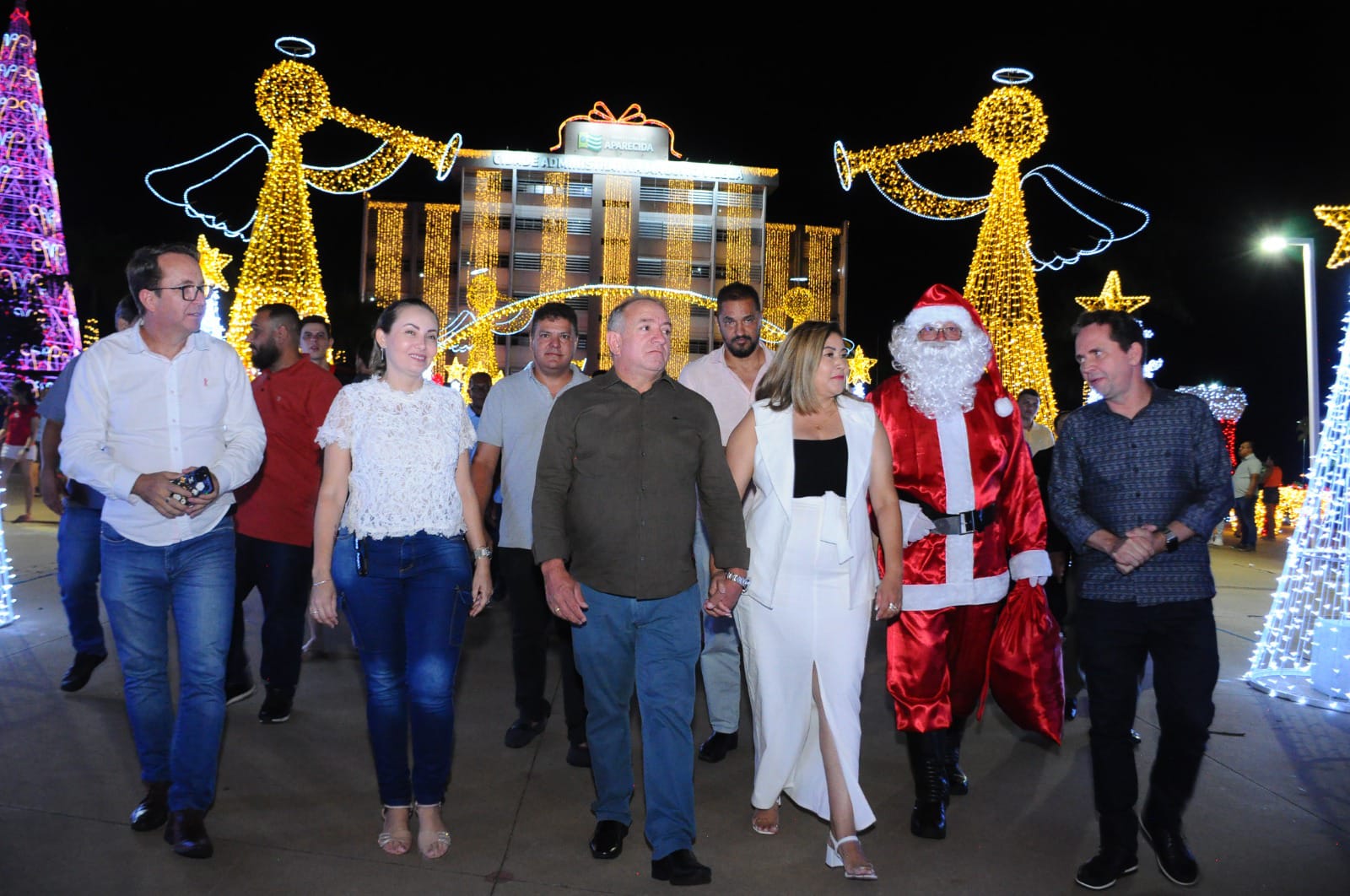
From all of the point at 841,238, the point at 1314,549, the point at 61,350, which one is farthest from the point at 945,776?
the point at 841,238

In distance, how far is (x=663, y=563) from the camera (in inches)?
159

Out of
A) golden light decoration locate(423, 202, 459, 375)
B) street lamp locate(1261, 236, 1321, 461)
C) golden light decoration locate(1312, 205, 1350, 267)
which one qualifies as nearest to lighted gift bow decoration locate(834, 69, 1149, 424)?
street lamp locate(1261, 236, 1321, 461)

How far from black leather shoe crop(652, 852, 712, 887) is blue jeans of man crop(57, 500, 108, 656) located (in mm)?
4051

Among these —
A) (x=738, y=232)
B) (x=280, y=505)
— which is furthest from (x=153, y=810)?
(x=738, y=232)

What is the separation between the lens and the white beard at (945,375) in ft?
15.4

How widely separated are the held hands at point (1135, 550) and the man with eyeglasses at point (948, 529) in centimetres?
61

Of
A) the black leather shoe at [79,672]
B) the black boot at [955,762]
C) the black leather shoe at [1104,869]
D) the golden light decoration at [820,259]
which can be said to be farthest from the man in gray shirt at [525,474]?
the golden light decoration at [820,259]

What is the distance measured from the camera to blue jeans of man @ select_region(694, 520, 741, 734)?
558 centimetres

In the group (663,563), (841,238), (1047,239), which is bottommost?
(663,563)

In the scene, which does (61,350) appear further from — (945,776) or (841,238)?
(841,238)

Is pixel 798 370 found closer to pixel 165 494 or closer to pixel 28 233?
pixel 165 494

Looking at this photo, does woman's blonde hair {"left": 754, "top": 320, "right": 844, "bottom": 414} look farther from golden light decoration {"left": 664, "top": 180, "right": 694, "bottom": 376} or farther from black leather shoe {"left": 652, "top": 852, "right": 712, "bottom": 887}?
golden light decoration {"left": 664, "top": 180, "right": 694, "bottom": 376}

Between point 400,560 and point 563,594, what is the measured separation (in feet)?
2.06

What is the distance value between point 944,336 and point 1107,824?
2054 millimetres
